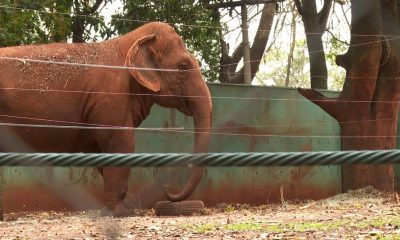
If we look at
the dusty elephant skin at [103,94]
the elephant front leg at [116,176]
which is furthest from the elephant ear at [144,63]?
the elephant front leg at [116,176]

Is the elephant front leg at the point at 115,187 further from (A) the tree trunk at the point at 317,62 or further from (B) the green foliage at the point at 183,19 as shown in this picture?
(A) the tree trunk at the point at 317,62

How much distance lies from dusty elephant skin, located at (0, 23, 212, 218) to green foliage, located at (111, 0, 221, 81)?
295cm

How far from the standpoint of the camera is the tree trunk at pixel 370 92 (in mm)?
9156

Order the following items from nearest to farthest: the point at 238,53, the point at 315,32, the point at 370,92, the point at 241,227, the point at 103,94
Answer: the point at 241,227 < the point at 103,94 < the point at 370,92 < the point at 315,32 < the point at 238,53

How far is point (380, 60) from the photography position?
9.28 m

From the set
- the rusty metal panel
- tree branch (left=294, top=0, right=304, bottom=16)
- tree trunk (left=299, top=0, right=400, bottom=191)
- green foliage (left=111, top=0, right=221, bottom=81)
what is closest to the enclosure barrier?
the rusty metal panel

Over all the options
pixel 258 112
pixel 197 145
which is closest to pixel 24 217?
pixel 197 145

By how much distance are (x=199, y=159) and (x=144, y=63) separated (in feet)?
21.2

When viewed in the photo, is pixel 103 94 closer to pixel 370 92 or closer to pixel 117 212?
pixel 117 212

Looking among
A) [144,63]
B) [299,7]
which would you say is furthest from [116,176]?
[299,7]

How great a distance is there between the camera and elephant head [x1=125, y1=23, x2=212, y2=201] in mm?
8016

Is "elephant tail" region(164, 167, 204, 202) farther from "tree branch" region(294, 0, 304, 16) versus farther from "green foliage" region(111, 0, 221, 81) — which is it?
"tree branch" region(294, 0, 304, 16)

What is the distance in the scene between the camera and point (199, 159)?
1.72 metres

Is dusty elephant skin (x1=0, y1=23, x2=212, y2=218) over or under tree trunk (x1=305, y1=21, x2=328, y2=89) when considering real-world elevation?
under
